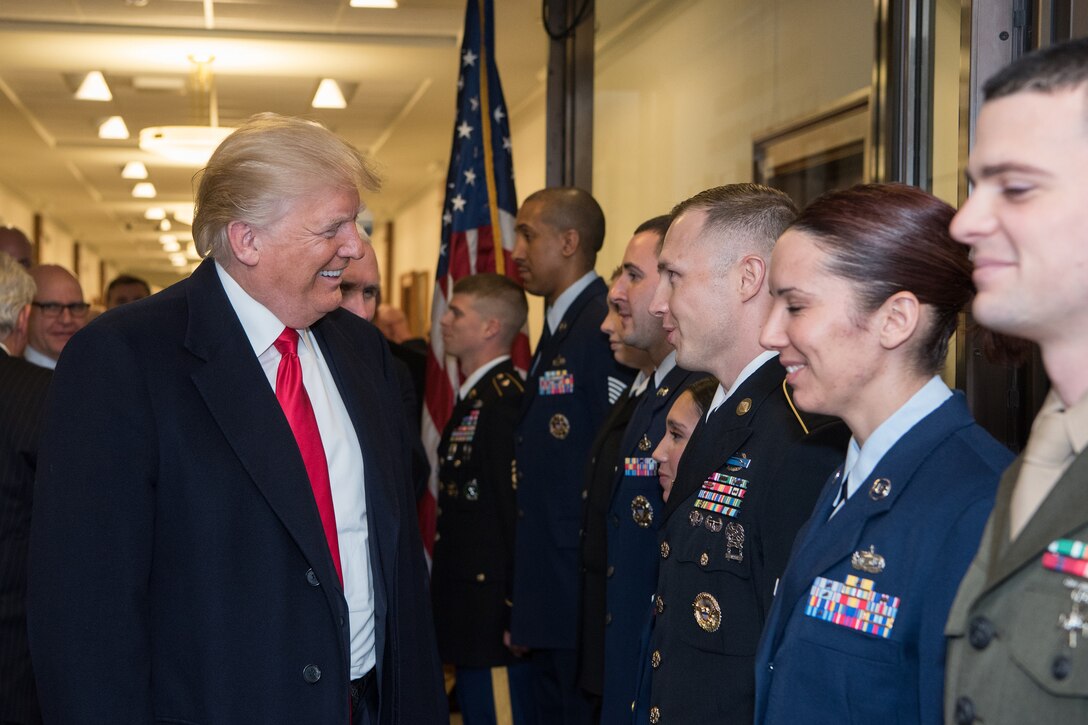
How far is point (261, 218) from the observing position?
2.01 m

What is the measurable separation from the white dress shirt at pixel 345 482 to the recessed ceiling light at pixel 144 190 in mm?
11862

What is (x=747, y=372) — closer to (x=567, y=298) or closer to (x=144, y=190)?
(x=567, y=298)

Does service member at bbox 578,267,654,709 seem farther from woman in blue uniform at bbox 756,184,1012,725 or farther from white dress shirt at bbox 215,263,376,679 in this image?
woman in blue uniform at bbox 756,184,1012,725

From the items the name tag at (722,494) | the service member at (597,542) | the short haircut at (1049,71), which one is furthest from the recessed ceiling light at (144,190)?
the short haircut at (1049,71)

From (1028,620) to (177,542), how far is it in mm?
1248

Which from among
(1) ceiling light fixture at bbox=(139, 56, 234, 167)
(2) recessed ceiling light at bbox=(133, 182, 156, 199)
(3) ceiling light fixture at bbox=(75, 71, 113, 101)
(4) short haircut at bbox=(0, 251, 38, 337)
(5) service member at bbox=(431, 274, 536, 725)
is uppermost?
(2) recessed ceiling light at bbox=(133, 182, 156, 199)

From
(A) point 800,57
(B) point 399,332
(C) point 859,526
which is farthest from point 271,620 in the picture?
(B) point 399,332

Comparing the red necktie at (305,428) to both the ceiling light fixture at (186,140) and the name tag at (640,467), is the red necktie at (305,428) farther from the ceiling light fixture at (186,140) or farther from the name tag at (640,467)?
the ceiling light fixture at (186,140)

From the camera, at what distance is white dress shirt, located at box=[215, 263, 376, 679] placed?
201cm

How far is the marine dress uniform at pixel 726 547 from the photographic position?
1.90 meters

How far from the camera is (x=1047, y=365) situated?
120 centimetres

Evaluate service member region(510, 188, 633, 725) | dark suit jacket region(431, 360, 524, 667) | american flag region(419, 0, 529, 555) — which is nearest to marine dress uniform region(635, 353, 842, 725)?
service member region(510, 188, 633, 725)

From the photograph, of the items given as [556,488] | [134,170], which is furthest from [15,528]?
[134,170]

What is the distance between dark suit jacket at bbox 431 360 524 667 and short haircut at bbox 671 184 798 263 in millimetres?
1802
